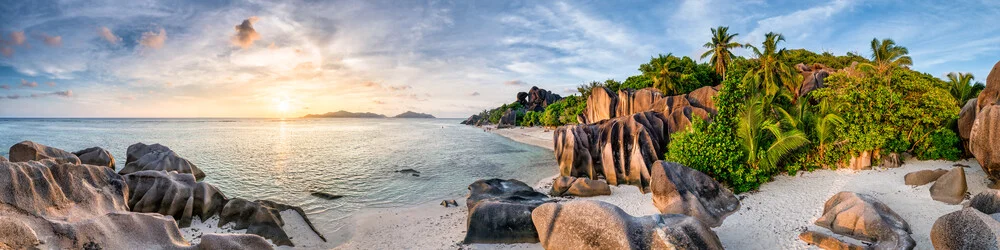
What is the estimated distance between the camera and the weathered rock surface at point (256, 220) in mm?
12302

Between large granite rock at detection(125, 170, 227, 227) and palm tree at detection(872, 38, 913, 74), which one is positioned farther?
palm tree at detection(872, 38, 913, 74)

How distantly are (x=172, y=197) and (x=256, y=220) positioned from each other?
3.63m

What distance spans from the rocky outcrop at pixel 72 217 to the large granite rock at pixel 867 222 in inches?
565

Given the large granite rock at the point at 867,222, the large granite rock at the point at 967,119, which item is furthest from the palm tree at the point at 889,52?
the large granite rock at the point at 867,222

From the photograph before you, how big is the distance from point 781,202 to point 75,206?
68.1 ft

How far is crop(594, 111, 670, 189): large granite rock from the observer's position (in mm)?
18703

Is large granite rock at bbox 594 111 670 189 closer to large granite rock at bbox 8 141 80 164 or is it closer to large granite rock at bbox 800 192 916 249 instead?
large granite rock at bbox 800 192 916 249

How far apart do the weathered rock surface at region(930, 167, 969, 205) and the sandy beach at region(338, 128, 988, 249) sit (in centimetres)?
24

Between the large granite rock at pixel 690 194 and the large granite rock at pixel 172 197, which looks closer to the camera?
the large granite rock at pixel 690 194

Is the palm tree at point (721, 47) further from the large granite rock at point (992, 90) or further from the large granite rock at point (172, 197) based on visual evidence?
the large granite rock at point (172, 197)

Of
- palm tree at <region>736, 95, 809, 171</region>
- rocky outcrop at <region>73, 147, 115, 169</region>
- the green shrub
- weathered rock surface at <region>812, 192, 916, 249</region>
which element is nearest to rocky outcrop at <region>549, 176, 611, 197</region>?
palm tree at <region>736, 95, 809, 171</region>

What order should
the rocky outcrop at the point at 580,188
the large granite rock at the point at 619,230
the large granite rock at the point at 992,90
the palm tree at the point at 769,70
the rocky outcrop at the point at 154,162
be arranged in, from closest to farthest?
the large granite rock at the point at 619,230 → the large granite rock at the point at 992,90 → the rocky outcrop at the point at 580,188 → the rocky outcrop at the point at 154,162 → the palm tree at the point at 769,70

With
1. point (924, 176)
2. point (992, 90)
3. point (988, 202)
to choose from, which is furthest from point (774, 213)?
point (992, 90)

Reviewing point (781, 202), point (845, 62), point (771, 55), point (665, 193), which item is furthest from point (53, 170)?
point (845, 62)
